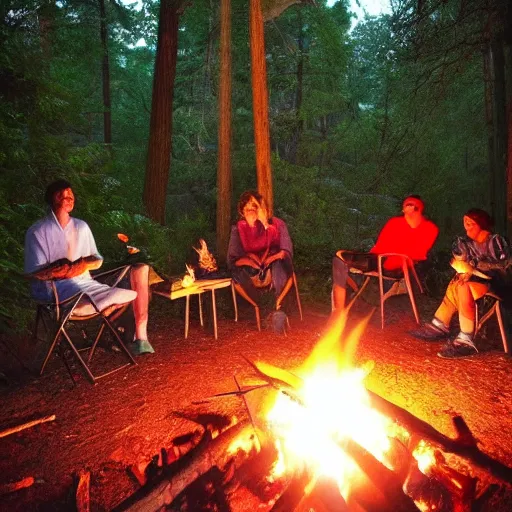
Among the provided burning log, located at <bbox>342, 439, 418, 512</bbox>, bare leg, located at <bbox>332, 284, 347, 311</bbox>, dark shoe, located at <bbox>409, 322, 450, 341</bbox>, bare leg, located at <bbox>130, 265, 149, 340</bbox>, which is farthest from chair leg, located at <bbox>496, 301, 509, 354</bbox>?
bare leg, located at <bbox>130, 265, 149, 340</bbox>

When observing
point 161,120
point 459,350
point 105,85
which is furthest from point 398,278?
point 105,85

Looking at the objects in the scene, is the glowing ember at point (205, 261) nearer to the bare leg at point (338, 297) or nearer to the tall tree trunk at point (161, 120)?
the bare leg at point (338, 297)

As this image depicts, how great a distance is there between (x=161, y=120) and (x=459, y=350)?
21.4 feet

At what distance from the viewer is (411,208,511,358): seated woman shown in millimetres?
3941

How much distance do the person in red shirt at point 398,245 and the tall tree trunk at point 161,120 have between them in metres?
4.43

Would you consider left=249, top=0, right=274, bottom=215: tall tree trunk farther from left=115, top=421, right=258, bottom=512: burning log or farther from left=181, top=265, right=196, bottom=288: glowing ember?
left=115, top=421, right=258, bottom=512: burning log

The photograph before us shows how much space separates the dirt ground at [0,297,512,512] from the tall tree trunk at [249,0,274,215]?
250 cm

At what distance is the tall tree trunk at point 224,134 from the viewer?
22.8ft

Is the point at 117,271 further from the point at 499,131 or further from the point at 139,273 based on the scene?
the point at 499,131

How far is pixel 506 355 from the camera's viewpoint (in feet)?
13.0

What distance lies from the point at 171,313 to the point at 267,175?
244 centimetres

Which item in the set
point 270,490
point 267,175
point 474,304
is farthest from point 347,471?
point 267,175

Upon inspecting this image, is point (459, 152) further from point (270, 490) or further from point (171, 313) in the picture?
point (270, 490)

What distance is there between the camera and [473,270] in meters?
3.99
